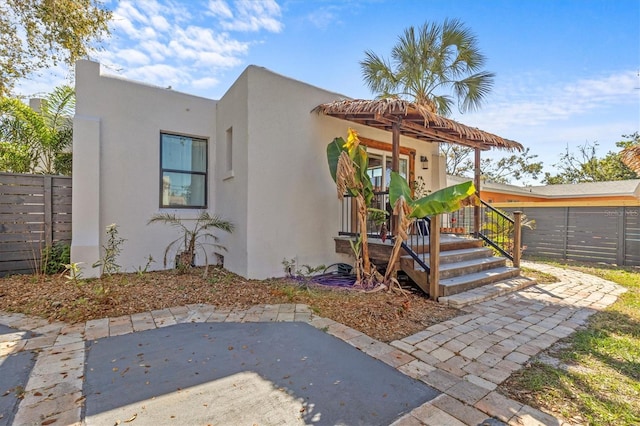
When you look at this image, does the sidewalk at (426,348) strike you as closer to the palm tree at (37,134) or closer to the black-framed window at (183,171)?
the black-framed window at (183,171)

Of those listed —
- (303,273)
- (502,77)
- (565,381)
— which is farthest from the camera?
(502,77)

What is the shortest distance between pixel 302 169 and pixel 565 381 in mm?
5451

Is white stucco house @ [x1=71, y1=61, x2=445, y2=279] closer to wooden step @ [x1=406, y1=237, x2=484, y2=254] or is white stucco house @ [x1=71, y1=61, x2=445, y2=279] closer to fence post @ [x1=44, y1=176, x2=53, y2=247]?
fence post @ [x1=44, y1=176, x2=53, y2=247]

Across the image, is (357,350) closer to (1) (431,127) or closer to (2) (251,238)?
(2) (251,238)

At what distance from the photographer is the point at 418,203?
5059 millimetres

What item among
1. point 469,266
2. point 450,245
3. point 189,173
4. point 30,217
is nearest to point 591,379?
point 469,266

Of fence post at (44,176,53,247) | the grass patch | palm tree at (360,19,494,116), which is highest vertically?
palm tree at (360,19,494,116)

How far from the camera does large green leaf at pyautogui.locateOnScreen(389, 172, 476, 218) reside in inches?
184

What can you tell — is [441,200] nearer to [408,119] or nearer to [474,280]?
[474,280]

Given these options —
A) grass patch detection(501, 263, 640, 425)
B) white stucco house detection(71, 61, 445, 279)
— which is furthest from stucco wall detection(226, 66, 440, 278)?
grass patch detection(501, 263, 640, 425)

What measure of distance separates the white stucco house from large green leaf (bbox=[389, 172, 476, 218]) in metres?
2.33

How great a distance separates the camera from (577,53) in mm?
8734

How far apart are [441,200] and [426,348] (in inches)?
91.6

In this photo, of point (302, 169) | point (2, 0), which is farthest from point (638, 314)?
point (2, 0)
